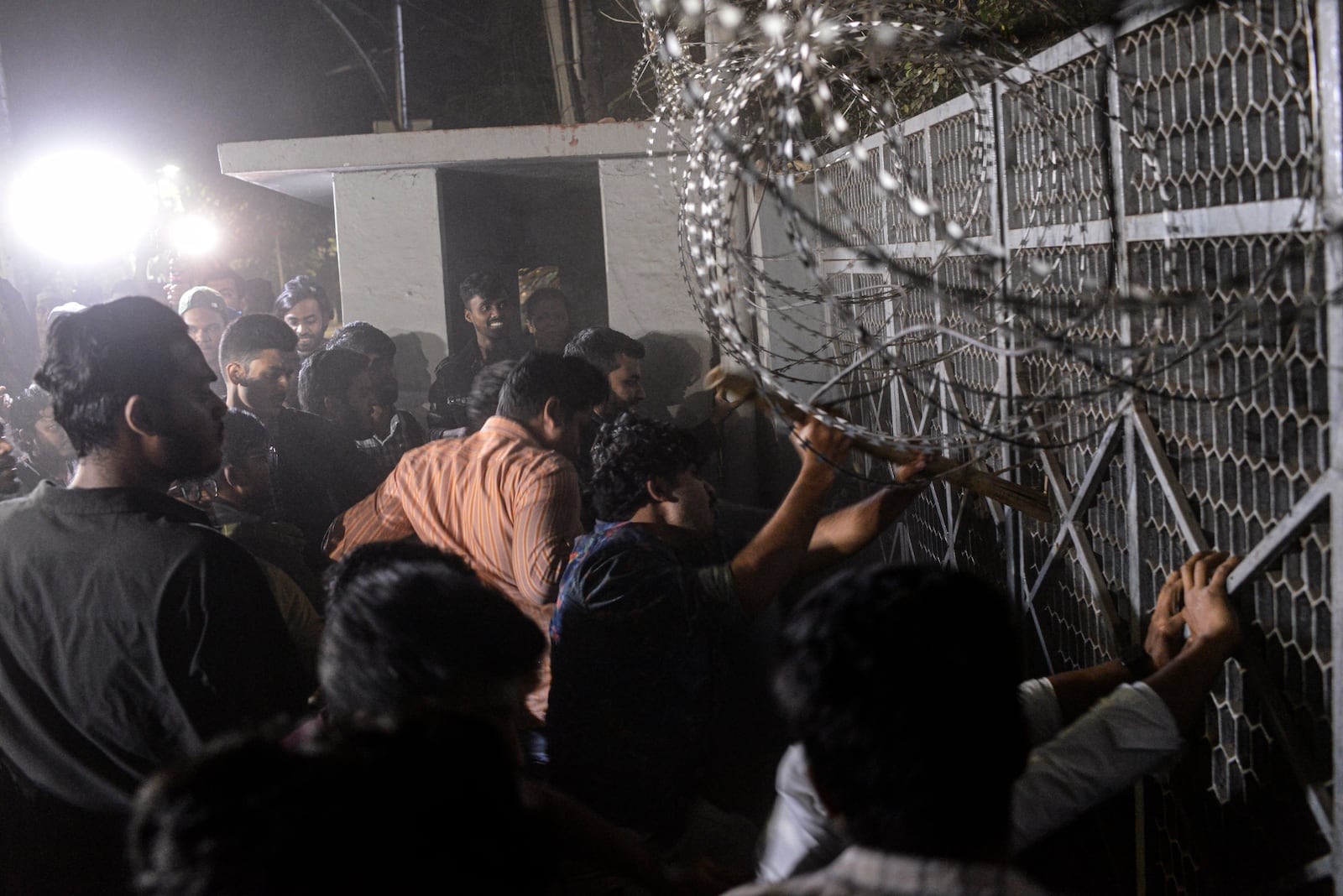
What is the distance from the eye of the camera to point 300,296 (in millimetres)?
7578

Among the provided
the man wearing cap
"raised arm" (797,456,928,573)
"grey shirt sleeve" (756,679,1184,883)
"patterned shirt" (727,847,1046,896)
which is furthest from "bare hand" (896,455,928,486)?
the man wearing cap

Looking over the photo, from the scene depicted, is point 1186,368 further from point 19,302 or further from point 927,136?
point 19,302

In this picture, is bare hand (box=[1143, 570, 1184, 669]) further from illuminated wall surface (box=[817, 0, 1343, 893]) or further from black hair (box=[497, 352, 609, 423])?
black hair (box=[497, 352, 609, 423])

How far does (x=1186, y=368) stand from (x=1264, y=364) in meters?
0.29

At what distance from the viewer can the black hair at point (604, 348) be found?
6.02m

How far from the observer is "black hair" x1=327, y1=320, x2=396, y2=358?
633cm

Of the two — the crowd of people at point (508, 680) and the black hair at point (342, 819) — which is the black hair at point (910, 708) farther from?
the black hair at point (342, 819)

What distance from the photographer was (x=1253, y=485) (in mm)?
2158

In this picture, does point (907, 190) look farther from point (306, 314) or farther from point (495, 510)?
point (306, 314)

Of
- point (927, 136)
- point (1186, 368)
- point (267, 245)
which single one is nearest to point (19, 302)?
point (267, 245)

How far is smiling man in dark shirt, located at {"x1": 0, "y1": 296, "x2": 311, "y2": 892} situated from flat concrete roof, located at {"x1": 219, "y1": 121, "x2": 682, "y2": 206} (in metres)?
4.89

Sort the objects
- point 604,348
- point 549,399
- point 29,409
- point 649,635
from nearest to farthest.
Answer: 1. point 649,635
2. point 549,399
3. point 604,348
4. point 29,409

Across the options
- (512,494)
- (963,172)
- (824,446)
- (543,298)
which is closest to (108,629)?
(512,494)

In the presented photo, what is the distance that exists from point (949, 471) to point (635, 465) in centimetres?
84
